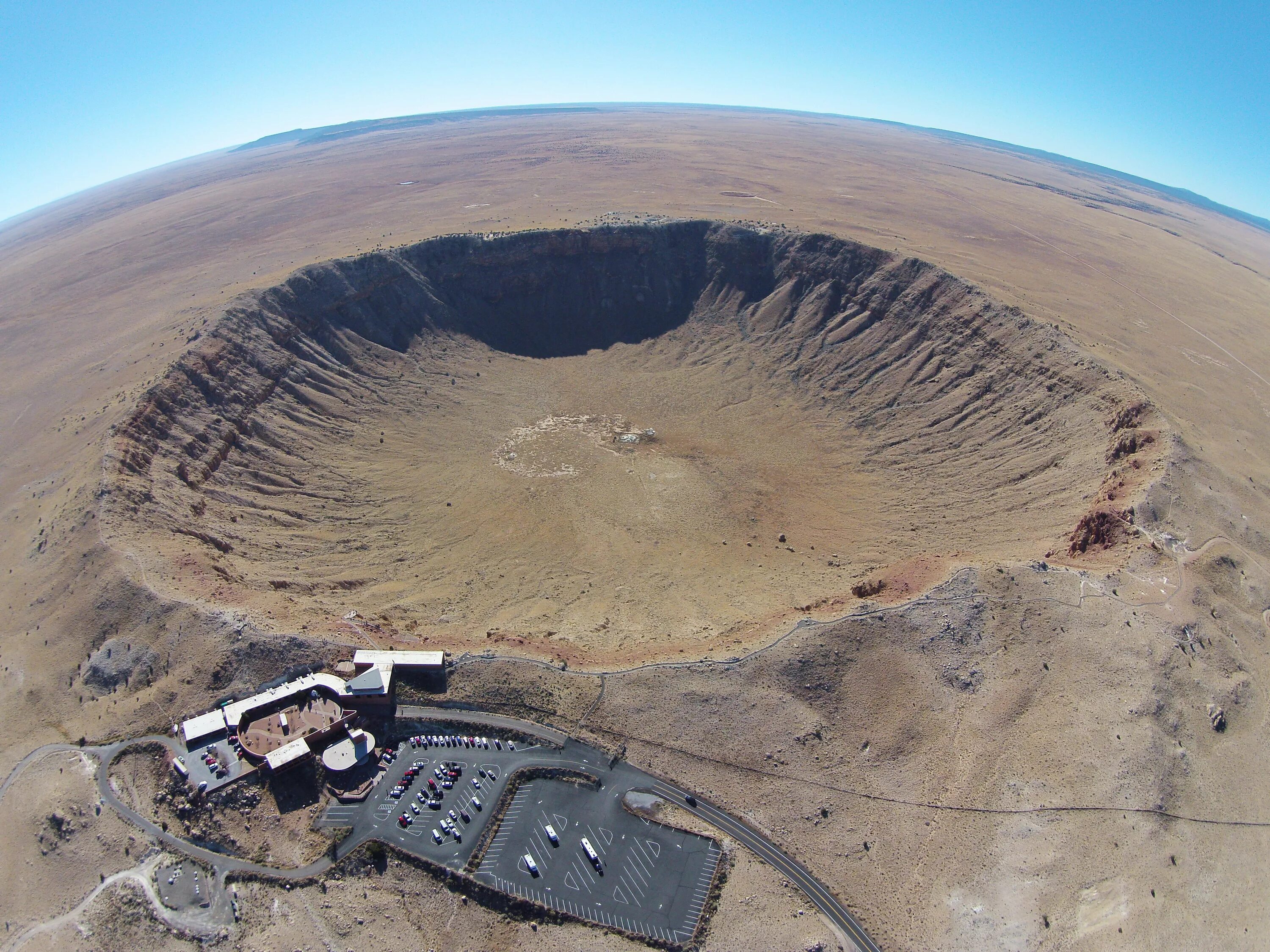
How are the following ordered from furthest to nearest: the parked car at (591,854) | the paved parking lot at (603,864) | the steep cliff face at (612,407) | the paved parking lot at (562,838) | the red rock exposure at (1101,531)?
the steep cliff face at (612,407)
the red rock exposure at (1101,531)
the parked car at (591,854)
the paved parking lot at (562,838)
the paved parking lot at (603,864)

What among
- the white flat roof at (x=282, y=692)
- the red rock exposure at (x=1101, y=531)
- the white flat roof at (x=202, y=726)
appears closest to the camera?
the white flat roof at (x=202, y=726)

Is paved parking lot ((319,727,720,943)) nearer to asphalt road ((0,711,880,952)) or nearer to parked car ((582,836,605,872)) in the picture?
asphalt road ((0,711,880,952))

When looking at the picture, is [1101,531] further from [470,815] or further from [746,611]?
[470,815]

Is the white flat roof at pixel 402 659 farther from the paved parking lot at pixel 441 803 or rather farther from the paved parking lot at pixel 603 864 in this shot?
the paved parking lot at pixel 603 864

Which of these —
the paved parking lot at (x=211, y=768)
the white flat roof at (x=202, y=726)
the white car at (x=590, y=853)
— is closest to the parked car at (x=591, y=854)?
the white car at (x=590, y=853)

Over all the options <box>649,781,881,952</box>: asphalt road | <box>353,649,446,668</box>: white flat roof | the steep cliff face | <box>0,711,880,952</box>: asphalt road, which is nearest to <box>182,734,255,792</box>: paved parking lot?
<box>0,711,880,952</box>: asphalt road
